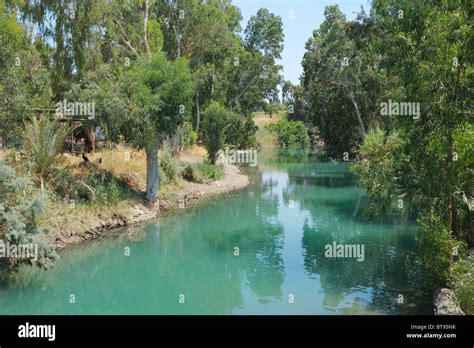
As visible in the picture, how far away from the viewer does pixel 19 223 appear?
12609 mm

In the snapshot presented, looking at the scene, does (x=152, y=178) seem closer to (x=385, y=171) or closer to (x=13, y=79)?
(x=13, y=79)

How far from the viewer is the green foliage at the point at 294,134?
7562 cm

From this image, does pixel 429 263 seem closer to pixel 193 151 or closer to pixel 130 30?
pixel 130 30

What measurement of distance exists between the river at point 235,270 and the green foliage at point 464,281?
127 cm

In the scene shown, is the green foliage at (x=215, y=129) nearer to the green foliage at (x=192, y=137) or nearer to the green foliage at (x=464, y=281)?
the green foliage at (x=192, y=137)

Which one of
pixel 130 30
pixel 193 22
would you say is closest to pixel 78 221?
pixel 130 30

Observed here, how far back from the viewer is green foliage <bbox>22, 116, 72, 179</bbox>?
63.4ft

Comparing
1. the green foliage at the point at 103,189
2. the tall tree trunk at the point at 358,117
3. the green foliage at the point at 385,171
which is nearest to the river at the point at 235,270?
the green foliage at the point at 103,189

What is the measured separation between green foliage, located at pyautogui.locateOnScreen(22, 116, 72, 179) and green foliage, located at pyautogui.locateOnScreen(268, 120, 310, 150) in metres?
58.2

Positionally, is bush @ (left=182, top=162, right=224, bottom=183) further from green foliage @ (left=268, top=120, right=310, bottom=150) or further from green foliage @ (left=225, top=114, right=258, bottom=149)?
green foliage @ (left=268, top=120, right=310, bottom=150)

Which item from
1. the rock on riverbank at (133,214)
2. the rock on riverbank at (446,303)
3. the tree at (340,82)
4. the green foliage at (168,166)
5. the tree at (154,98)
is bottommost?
the rock on riverbank at (446,303)

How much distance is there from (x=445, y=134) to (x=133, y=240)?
12.7 meters

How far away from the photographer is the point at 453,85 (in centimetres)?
1155

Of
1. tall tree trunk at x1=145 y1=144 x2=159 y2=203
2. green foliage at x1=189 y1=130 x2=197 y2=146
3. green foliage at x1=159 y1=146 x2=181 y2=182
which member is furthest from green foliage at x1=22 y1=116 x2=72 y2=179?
green foliage at x1=189 y1=130 x2=197 y2=146
